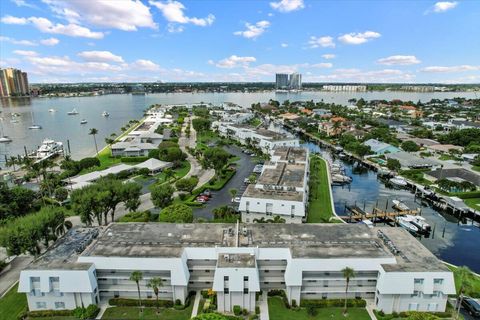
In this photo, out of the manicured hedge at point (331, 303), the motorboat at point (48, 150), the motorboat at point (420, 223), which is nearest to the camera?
the manicured hedge at point (331, 303)

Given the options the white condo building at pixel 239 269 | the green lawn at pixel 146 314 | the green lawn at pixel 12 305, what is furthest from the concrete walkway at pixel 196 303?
the green lawn at pixel 12 305

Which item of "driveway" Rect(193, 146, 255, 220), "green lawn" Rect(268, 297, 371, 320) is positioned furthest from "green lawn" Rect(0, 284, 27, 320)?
"driveway" Rect(193, 146, 255, 220)

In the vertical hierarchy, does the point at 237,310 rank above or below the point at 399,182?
above

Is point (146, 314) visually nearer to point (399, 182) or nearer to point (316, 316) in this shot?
point (316, 316)

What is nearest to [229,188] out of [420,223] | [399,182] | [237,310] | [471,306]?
[420,223]

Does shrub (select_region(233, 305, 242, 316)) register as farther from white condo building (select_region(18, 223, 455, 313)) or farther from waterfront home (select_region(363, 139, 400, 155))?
waterfront home (select_region(363, 139, 400, 155))

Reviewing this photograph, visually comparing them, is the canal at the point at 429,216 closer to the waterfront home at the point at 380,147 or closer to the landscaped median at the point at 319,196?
the landscaped median at the point at 319,196
